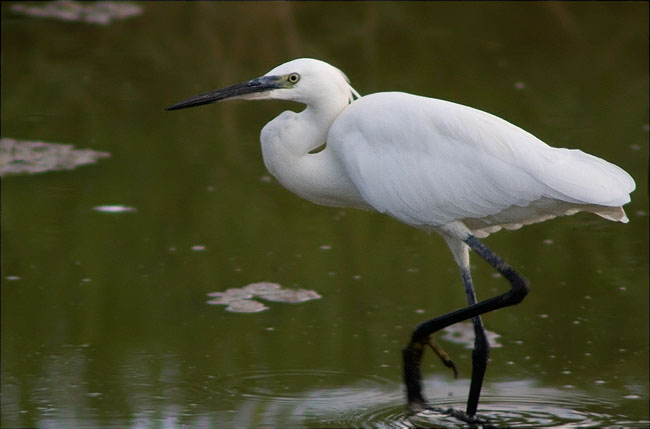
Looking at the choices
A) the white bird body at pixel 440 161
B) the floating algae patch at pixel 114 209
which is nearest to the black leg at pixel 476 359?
the white bird body at pixel 440 161

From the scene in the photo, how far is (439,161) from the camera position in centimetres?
374

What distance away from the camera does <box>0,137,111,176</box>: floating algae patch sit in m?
6.30

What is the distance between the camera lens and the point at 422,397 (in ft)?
12.7

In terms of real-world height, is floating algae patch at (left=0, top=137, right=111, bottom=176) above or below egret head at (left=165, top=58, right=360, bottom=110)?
above

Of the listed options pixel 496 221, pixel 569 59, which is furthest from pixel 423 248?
pixel 569 59

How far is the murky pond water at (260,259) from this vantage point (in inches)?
157

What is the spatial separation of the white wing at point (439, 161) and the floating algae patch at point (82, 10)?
619cm

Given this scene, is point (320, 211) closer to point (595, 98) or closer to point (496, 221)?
point (496, 221)

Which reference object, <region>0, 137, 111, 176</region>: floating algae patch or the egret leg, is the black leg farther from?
<region>0, 137, 111, 176</region>: floating algae patch

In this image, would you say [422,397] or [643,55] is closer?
[422,397]

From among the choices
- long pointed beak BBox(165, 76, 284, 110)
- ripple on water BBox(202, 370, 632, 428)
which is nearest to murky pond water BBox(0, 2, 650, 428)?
ripple on water BBox(202, 370, 632, 428)

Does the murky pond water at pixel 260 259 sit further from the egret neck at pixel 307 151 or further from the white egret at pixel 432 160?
the egret neck at pixel 307 151

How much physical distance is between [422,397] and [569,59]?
17.6ft

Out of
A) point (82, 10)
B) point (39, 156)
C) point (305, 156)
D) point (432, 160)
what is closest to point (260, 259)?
point (305, 156)
